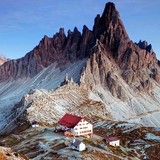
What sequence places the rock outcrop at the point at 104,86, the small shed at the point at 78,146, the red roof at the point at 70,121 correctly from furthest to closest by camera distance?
the rock outcrop at the point at 104,86, the red roof at the point at 70,121, the small shed at the point at 78,146

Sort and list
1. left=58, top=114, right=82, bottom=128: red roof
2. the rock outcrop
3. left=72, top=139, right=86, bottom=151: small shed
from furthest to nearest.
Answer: the rock outcrop
left=58, top=114, right=82, bottom=128: red roof
left=72, top=139, right=86, bottom=151: small shed

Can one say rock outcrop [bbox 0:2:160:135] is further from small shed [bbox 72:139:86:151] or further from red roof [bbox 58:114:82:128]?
small shed [bbox 72:139:86:151]

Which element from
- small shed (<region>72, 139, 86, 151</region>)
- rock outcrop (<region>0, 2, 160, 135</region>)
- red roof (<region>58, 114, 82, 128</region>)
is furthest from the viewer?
rock outcrop (<region>0, 2, 160, 135</region>)

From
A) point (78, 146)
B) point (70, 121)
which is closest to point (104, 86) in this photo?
point (70, 121)

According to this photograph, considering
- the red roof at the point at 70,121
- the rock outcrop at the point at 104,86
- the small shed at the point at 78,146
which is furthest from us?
the rock outcrop at the point at 104,86

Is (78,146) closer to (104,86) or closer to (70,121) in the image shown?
(70,121)

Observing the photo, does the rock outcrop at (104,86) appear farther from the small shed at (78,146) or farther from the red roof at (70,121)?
the small shed at (78,146)

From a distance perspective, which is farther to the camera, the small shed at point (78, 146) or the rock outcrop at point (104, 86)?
the rock outcrop at point (104, 86)

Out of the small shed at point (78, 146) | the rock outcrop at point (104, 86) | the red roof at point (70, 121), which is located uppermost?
the rock outcrop at point (104, 86)

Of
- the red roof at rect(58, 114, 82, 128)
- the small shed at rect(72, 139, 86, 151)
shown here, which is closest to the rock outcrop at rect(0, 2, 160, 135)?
the red roof at rect(58, 114, 82, 128)

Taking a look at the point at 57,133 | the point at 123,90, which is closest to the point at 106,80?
the point at 123,90

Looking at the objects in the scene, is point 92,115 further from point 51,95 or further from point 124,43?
point 124,43

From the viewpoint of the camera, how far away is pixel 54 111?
10556 cm

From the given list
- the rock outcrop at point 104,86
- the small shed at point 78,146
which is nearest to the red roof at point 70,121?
the small shed at point 78,146
